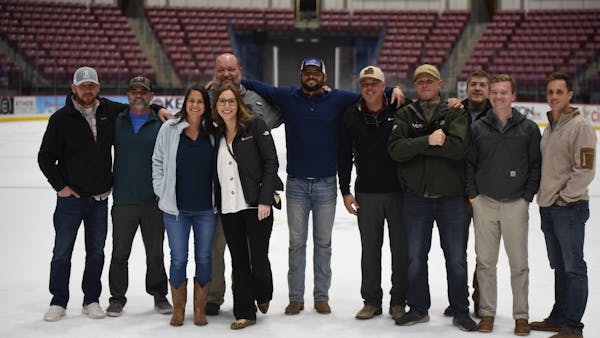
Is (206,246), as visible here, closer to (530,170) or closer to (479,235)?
(479,235)

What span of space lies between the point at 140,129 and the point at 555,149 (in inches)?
92.4

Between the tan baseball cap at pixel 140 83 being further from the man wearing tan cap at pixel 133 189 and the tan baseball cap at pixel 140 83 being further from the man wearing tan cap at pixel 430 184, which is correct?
the man wearing tan cap at pixel 430 184

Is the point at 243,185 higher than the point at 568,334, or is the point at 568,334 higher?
the point at 243,185

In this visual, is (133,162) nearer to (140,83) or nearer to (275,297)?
(140,83)

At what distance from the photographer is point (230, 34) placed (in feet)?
88.9

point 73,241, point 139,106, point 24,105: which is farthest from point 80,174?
point 24,105

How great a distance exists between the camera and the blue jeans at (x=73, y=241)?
4.18 m

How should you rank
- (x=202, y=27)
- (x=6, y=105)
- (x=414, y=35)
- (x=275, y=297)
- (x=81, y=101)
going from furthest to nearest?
1. (x=202, y=27)
2. (x=414, y=35)
3. (x=6, y=105)
4. (x=275, y=297)
5. (x=81, y=101)

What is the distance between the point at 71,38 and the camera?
25391mm

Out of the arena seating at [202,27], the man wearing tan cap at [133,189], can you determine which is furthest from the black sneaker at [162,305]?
the arena seating at [202,27]

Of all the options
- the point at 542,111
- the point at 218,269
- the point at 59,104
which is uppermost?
the point at 59,104

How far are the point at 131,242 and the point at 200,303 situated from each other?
0.61 meters

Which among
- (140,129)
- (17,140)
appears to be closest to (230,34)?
(17,140)

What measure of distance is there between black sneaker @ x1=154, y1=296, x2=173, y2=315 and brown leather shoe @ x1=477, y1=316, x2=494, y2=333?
1834 millimetres
